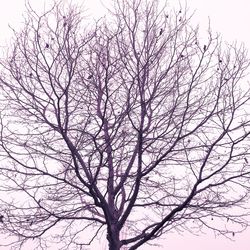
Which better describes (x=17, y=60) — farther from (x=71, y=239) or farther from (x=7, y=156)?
(x=71, y=239)

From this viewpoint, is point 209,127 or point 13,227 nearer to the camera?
point 13,227

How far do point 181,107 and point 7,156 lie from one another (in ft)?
12.7

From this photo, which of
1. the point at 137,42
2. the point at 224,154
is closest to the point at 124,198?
the point at 224,154

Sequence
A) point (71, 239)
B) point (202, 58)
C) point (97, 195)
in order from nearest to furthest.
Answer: point (202, 58) < point (97, 195) < point (71, 239)

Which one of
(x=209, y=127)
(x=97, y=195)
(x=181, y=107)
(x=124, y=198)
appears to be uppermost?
(x=181, y=107)

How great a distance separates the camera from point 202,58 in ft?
23.5

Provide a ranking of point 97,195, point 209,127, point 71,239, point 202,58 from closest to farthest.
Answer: point 202,58
point 97,195
point 209,127
point 71,239

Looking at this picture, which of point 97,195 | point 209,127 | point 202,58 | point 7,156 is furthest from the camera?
point 209,127

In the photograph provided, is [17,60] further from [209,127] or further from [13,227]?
[209,127]

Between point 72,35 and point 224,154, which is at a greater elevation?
point 72,35

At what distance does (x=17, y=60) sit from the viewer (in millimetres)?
8094

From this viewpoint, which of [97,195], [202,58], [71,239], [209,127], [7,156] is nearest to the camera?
[202,58]

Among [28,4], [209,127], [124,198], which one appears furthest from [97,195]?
[28,4]

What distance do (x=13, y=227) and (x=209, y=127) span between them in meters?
4.50
